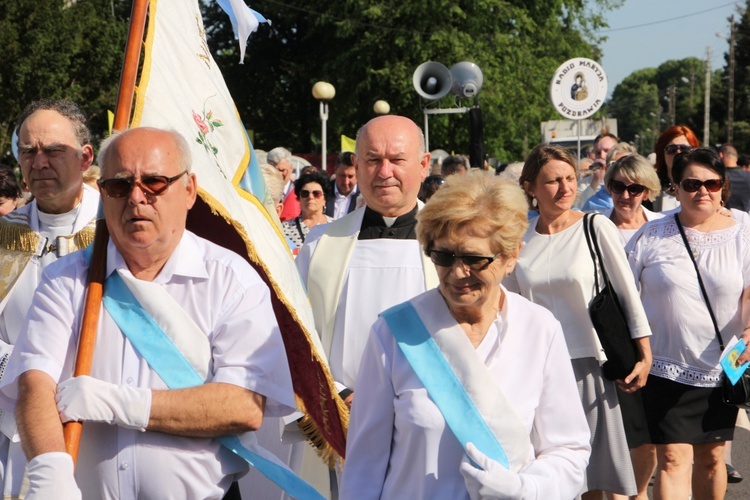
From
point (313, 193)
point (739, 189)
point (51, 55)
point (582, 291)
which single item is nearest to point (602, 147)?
point (739, 189)

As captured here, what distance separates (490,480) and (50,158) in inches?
93.2

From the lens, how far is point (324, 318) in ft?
16.3

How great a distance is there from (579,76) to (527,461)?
1105cm

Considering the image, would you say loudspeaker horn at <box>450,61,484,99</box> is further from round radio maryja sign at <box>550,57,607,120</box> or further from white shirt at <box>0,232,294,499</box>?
white shirt at <box>0,232,294,499</box>

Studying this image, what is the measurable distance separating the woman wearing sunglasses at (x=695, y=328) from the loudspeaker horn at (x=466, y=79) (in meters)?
11.5

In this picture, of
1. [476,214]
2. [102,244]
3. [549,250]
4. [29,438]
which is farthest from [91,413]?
[549,250]

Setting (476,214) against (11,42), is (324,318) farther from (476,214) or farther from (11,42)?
(11,42)

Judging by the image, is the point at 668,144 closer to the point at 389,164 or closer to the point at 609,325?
the point at 609,325

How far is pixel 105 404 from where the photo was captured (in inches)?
123

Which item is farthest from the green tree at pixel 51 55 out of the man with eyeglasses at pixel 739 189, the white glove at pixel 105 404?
the white glove at pixel 105 404

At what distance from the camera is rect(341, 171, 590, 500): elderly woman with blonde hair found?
10.5ft

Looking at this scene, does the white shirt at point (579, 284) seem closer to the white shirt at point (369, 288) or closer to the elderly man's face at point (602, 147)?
the white shirt at point (369, 288)

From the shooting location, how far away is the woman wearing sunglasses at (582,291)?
5.59 meters

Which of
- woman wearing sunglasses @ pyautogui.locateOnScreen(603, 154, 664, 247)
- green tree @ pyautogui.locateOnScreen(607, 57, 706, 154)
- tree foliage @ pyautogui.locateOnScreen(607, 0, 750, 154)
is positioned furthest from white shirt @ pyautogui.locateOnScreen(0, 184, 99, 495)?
green tree @ pyautogui.locateOnScreen(607, 57, 706, 154)
